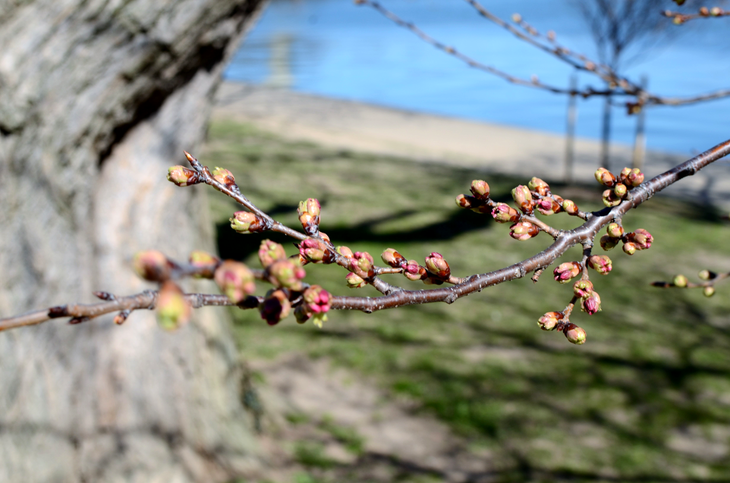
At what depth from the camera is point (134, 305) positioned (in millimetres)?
798

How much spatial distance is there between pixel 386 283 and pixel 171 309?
516 mm

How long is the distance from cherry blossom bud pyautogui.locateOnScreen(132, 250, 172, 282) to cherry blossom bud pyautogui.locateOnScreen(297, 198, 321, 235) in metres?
0.43

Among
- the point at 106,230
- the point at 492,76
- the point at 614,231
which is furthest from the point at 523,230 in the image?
the point at 492,76

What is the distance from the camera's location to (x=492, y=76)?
93.7ft

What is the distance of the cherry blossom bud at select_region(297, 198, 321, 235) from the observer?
3.29 feet

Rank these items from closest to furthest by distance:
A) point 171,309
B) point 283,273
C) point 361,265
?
point 171,309
point 283,273
point 361,265

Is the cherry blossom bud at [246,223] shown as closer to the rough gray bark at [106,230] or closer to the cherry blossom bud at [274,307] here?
the cherry blossom bud at [274,307]

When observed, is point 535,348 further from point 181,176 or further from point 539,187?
point 181,176

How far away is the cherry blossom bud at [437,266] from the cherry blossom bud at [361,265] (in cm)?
11

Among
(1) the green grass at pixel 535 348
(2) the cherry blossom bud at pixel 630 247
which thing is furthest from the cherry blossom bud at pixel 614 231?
(1) the green grass at pixel 535 348

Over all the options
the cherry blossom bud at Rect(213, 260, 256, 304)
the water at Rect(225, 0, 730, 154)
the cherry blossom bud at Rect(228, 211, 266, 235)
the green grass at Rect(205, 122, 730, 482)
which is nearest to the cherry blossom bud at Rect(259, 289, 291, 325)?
the cherry blossom bud at Rect(213, 260, 256, 304)

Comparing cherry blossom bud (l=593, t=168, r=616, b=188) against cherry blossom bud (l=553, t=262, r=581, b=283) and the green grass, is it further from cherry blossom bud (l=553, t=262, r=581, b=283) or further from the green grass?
the green grass

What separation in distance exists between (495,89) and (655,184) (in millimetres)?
26660

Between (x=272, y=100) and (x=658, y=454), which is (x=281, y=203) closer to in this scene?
(x=658, y=454)
